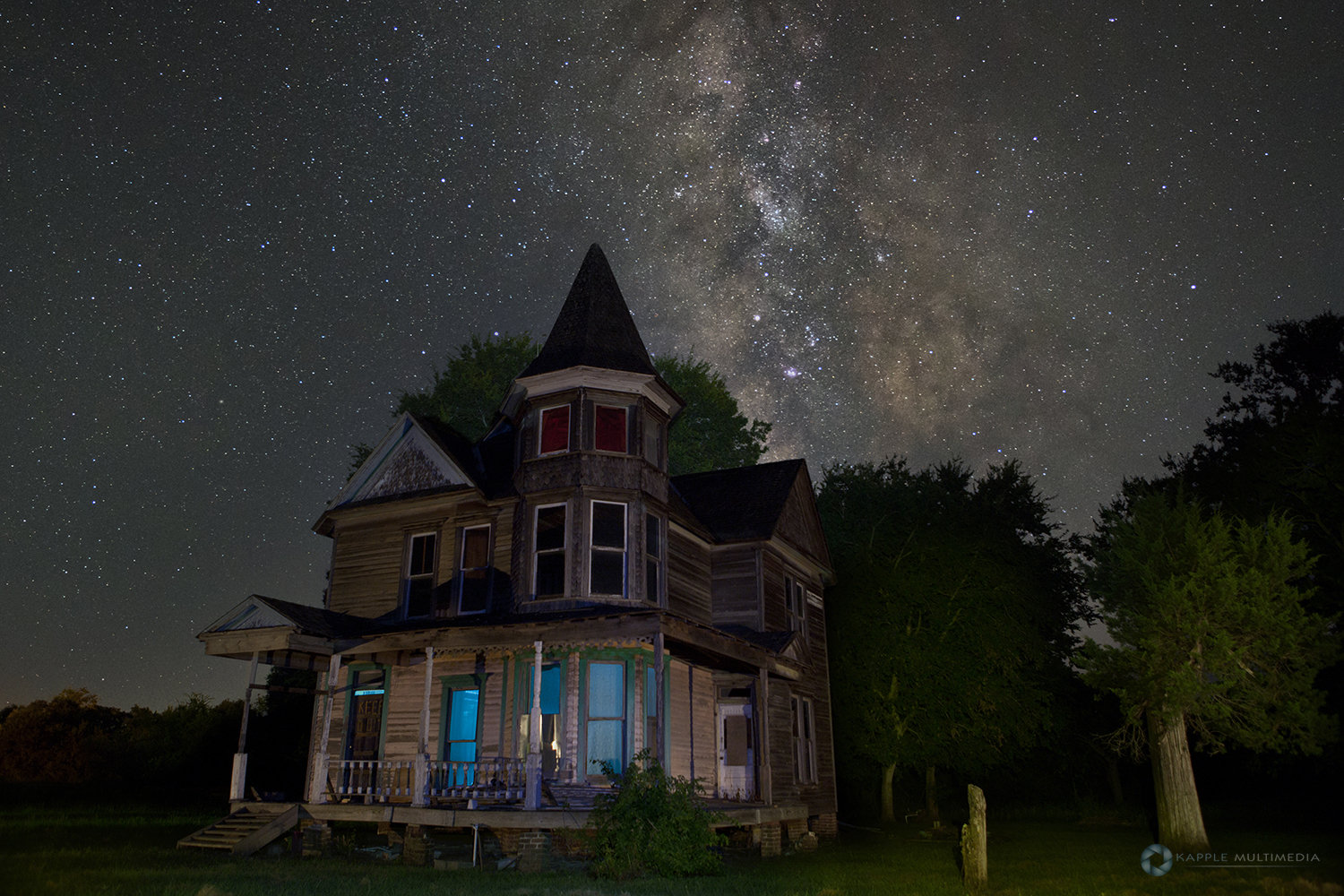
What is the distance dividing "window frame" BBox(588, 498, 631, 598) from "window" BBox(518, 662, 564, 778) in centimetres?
214

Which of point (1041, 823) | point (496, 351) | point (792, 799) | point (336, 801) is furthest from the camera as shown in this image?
point (496, 351)

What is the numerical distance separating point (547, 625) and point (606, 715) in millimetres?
3751

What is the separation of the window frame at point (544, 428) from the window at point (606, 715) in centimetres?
522

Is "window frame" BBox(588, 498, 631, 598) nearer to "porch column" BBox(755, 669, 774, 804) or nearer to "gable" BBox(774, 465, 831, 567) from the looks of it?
"porch column" BBox(755, 669, 774, 804)

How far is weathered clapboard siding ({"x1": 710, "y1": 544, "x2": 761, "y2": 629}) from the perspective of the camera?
26.1 m

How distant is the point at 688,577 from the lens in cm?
2525

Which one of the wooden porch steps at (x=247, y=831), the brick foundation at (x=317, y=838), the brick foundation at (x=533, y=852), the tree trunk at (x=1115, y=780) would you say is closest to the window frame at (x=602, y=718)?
the brick foundation at (x=533, y=852)

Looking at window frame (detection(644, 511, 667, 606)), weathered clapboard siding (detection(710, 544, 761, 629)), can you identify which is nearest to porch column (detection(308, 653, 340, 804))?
window frame (detection(644, 511, 667, 606))

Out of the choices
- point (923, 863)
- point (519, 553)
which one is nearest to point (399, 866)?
point (519, 553)

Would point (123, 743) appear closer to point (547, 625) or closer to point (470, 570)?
point (470, 570)

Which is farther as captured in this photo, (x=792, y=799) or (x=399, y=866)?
(x=792, y=799)

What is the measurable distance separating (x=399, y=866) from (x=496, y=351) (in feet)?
123

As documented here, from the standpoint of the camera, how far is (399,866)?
18.0m

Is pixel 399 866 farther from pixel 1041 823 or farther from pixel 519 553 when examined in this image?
pixel 1041 823
